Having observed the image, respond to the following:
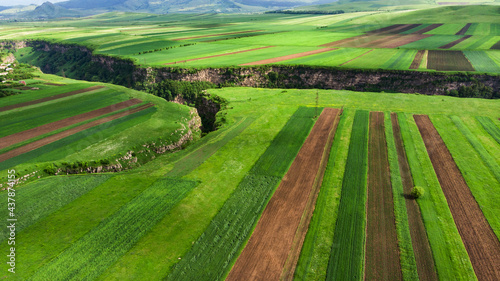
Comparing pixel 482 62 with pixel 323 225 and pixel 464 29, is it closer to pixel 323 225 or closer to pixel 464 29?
pixel 464 29

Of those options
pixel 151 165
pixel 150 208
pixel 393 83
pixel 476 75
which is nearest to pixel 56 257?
pixel 150 208

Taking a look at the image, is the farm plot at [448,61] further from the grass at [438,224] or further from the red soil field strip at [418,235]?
the red soil field strip at [418,235]

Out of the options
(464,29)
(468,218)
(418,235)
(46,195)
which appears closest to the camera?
(418,235)

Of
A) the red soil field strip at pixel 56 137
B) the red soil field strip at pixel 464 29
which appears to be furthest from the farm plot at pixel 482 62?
the red soil field strip at pixel 56 137

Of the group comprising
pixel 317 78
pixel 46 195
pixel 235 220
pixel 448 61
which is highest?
pixel 448 61

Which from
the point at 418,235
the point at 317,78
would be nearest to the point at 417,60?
the point at 317,78
